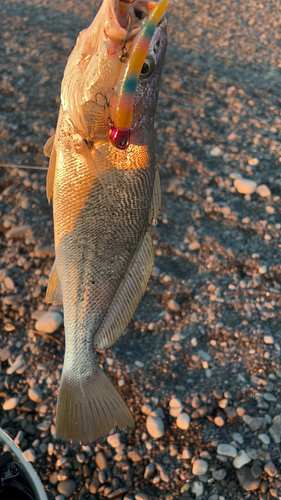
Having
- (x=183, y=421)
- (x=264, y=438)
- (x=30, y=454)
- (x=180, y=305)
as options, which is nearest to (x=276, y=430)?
(x=264, y=438)

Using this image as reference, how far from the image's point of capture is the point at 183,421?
8.47 ft

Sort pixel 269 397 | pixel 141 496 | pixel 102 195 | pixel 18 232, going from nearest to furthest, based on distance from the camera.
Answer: pixel 102 195 < pixel 141 496 < pixel 269 397 < pixel 18 232

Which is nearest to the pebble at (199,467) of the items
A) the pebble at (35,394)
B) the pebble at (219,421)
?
the pebble at (219,421)

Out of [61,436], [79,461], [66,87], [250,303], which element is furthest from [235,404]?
[66,87]

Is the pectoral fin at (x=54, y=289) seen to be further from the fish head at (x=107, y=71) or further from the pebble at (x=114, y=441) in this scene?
the pebble at (x=114, y=441)

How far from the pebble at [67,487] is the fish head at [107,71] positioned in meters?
1.96

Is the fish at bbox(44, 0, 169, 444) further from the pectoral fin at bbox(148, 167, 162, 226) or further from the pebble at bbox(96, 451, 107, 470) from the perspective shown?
the pebble at bbox(96, 451, 107, 470)

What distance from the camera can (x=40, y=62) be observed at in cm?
474

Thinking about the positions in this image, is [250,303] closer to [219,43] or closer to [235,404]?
[235,404]

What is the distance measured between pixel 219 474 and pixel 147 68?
7.46ft

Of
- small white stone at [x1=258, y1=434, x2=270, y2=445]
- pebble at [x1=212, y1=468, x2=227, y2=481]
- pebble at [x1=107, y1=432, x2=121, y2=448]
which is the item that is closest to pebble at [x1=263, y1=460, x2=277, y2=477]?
small white stone at [x1=258, y1=434, x2=270, y2=445]

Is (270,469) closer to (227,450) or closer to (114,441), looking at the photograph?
(227,450)

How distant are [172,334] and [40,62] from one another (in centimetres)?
359

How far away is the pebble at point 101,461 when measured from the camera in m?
2.46
